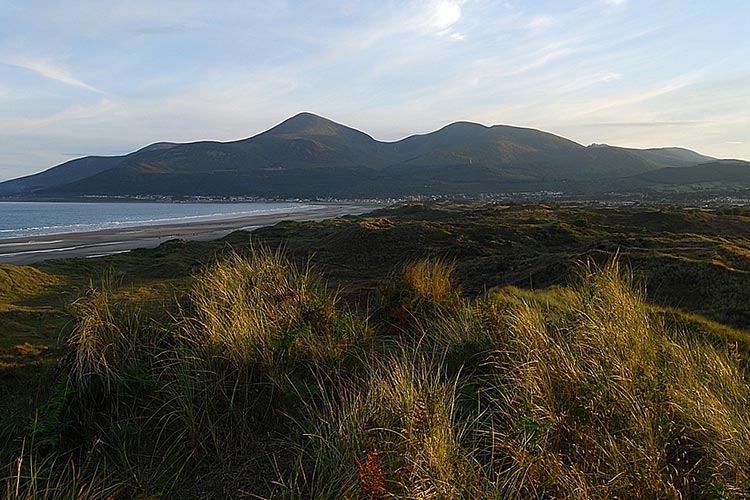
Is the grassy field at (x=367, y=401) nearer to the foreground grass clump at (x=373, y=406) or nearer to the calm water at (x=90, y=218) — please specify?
the foreground grass clump at (x=373, y=406)

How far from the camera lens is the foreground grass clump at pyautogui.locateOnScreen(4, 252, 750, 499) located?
3.31 m

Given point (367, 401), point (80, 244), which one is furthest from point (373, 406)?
point (80, 244)

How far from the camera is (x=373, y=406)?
3844 mm

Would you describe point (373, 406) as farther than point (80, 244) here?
No

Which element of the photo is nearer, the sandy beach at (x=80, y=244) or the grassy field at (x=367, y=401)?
the grassy field at (x=367, y=401)

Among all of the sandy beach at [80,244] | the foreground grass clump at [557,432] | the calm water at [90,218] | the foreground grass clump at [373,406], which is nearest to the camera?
the foreground grass clump at [557,432]

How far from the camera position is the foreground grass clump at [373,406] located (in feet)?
10.9

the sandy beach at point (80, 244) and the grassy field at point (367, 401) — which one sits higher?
the grassy field at point (367, 401)

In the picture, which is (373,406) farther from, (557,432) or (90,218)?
(90,218)

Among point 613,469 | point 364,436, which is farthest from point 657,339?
point 364,436

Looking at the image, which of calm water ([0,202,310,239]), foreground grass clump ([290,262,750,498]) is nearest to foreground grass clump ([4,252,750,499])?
foreground grass clump ([290,262,750,498])

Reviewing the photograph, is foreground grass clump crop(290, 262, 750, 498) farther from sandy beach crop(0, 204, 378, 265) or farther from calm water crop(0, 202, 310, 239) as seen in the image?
calm water crop(0, 202, 310, 239)

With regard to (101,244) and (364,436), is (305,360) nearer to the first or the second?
(364,436)

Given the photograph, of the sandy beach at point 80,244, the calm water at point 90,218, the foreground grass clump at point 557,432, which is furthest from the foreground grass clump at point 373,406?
the calm water at point 90,218
